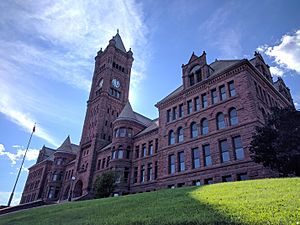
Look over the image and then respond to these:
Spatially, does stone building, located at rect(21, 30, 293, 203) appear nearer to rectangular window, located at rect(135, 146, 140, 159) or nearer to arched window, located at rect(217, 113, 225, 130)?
rectangular window, located at rect(135, 146, 140, 159)

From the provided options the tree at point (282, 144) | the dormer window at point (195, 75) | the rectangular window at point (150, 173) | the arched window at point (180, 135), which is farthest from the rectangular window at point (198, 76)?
the rectangular window at point (150, 173)

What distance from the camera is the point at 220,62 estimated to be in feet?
111

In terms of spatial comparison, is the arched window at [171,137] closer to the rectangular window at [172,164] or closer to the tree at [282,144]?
the rectangular window at [172,164]

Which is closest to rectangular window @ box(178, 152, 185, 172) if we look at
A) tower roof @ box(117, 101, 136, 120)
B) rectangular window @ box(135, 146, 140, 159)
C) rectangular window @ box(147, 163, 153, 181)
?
rectangular window @ box(147, 163, 153, 181)

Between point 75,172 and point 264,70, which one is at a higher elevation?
point 264,70

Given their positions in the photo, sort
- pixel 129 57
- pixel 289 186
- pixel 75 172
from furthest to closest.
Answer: pixel 129 57
pixel 75 172
pixel 289 186

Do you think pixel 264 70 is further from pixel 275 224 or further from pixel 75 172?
pixel 75 172

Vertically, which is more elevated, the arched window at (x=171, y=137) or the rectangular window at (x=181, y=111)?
the rectangular window at (x=181, y=111)

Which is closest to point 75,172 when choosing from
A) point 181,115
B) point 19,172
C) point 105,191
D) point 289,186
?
point 19,172

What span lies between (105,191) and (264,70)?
25714 mm

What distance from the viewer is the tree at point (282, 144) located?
17.3 meters

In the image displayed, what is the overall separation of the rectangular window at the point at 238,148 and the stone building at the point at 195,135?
99 millimetres

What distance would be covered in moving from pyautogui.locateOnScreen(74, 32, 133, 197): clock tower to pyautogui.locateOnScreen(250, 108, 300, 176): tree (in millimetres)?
34730

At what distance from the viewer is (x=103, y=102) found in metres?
56.1
